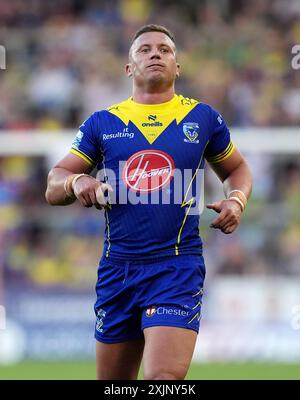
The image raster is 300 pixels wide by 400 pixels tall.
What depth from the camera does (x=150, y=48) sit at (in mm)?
6387

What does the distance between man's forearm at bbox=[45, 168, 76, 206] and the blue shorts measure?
0.47 meters

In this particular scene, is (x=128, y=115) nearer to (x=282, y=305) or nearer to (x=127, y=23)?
(x=282, y=305)

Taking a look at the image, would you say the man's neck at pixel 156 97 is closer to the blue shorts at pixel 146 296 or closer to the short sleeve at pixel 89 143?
the short sleeve at pixel 89 143

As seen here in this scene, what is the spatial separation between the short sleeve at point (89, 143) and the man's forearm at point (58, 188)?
15 cm

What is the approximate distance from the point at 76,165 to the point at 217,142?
0.93 metres

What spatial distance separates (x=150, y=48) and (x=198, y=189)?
3.16ft

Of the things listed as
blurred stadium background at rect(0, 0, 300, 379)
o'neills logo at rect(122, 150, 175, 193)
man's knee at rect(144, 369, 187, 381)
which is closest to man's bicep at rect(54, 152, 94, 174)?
o'neills logo at rect(122, 150, 175, 193)

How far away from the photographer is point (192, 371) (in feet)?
41.4

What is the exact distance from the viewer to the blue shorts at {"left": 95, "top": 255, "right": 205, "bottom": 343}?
19.5 feet

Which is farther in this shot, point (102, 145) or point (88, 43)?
point (88, 43)

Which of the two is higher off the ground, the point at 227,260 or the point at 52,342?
the point at 227,260

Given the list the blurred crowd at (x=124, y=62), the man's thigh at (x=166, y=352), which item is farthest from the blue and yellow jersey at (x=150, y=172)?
the blurred crowd at (x=124, y=62)

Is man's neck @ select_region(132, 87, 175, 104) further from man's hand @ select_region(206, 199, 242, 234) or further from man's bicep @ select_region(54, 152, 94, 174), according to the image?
man's hand @ select_region(206, 199, 242, 234)

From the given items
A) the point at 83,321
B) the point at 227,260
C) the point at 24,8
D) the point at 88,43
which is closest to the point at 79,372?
the point at 83,321
